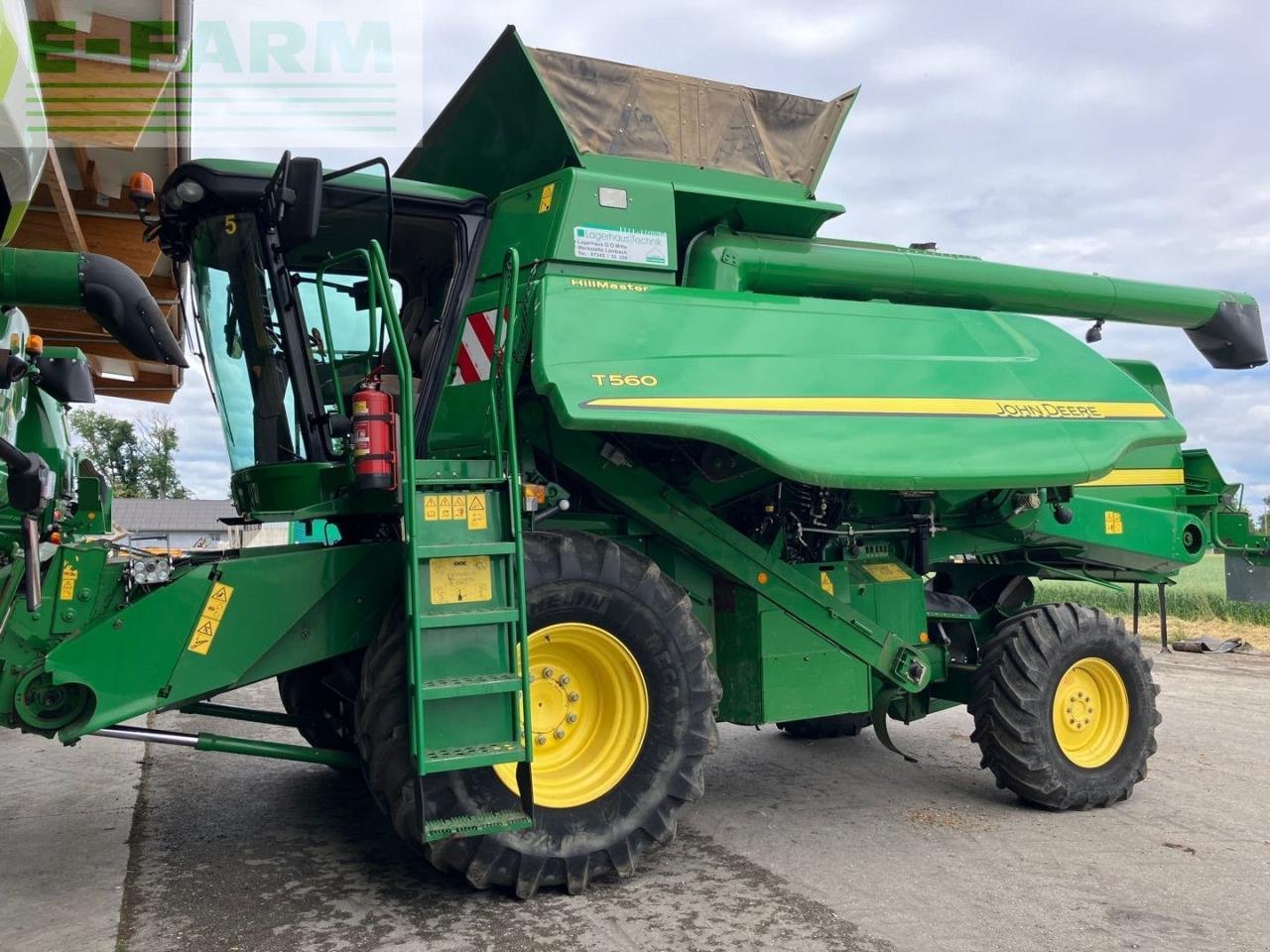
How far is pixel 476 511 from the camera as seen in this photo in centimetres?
393

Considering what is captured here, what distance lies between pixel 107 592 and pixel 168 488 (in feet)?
174

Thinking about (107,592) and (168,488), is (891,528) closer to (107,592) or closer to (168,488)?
(107,592)

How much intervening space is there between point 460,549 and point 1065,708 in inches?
135

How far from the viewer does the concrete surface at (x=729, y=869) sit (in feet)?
11.7

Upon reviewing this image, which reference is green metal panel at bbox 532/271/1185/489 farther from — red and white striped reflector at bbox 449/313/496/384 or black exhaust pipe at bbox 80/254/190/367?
black exhaust pipe at bbox 80/254/190/367

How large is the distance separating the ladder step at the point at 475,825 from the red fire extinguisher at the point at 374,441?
3.84 ft

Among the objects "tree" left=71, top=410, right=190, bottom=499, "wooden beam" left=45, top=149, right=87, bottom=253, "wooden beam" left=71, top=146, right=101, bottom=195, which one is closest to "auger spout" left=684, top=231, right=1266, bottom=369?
"wooden beam" left=45, top=149, right=87, bottom=253

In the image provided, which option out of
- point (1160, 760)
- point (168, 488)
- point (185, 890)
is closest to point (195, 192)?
point (185, 890)

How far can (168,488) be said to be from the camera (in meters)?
52.7

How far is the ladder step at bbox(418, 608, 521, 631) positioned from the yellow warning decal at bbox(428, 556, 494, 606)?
0.22 feet

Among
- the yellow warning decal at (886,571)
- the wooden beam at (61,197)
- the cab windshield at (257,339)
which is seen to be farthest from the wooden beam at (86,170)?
the yellow warning decal at (886,571)

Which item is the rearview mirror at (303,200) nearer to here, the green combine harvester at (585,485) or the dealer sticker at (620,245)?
the green combine harvester at (585,485)

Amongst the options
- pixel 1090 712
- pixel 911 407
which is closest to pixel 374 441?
pixel 911 407

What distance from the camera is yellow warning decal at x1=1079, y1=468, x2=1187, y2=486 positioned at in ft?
21.0
